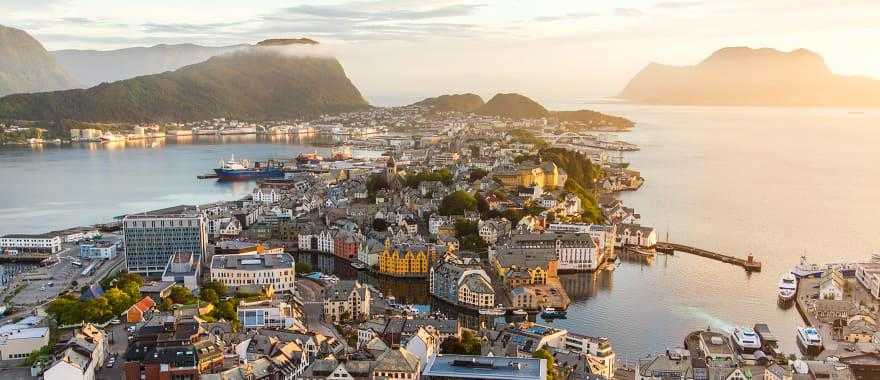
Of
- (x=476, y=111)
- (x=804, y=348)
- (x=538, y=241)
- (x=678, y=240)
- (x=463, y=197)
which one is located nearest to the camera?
(x=804, y=348)

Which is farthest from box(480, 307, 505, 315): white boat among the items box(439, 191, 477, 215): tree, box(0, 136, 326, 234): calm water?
box(0, 136, 326, 234): calm water

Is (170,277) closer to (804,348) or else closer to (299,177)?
(804,348)

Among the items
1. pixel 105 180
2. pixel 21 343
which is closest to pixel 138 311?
pixel 21 343

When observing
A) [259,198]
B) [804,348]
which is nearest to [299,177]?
[259,198]

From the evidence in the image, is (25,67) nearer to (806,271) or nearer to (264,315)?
(264,315)

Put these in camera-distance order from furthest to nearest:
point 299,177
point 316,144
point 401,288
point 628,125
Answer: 1. point 628,125
2. point 316,144
3. point 299,177
4. point 401,288

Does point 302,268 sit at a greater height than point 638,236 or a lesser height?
lesser

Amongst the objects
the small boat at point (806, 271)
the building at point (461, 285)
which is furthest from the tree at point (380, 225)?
the small boat at point (806, 271)
